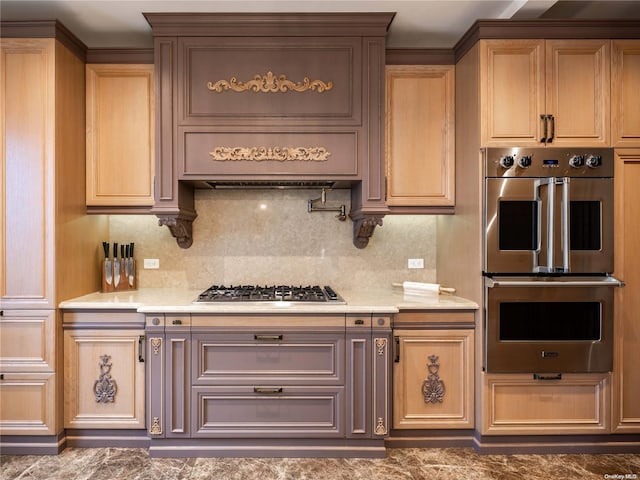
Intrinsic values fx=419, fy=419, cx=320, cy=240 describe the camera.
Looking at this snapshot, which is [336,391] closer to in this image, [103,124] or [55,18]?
[103,124]

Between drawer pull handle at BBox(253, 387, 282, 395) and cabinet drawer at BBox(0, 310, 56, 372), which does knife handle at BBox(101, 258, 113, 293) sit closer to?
cabinet drawer at BBox(0, 310, 56, 372)

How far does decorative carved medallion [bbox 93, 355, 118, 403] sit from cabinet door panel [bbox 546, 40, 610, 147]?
3.04 meters

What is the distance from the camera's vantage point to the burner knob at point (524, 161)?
2431 mm

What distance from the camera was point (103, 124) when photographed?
2807mm

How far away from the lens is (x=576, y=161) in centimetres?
243

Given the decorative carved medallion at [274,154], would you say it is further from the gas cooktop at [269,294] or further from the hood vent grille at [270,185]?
the gas cooktop at [269,294]

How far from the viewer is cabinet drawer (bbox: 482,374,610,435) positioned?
249 centimetres

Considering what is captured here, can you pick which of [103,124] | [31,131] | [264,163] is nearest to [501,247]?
[264,163]

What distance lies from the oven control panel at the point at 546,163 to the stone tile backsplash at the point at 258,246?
887 mm

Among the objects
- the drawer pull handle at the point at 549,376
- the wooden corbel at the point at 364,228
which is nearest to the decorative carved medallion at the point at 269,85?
the wooden corbel at the point at 364,228

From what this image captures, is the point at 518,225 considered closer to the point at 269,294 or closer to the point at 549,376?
the point at 549,376

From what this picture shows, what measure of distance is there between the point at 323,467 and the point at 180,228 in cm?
179

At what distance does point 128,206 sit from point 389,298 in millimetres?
1855

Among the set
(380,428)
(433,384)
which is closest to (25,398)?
(380,428)
